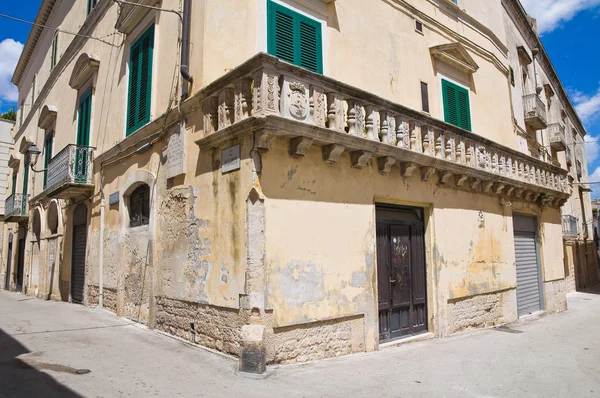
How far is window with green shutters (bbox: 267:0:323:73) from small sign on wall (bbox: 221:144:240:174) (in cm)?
231

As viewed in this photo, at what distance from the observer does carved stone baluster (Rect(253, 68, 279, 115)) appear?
18.7 ft

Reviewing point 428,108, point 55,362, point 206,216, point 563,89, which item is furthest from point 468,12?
point 563,89

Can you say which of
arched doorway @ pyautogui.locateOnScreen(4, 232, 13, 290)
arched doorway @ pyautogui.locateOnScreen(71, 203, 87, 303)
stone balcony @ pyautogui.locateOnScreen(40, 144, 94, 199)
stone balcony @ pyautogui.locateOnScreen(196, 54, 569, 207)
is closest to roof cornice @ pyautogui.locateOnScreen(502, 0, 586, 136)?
stone balcony @ pyautogui.locateOnScreen(196, 54, 569, 207)

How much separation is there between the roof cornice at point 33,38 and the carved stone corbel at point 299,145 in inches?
585

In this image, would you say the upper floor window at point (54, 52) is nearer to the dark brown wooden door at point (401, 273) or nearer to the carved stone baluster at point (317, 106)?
the carved stone baluster at point (317, 106)

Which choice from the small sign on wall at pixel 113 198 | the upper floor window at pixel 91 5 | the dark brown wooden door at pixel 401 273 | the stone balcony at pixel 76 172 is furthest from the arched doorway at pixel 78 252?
the dark brown wooden door at pixel 401 273

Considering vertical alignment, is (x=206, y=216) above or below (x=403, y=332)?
above

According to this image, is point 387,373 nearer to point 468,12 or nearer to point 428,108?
point 428,108

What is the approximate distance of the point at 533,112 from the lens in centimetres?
1667

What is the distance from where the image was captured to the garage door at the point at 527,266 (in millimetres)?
12000

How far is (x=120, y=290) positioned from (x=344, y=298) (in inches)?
211

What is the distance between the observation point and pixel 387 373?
229 inches

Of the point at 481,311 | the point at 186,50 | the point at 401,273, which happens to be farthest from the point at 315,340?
the point at 481,311

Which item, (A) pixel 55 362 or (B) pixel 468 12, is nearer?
(A) pixel 55 362
